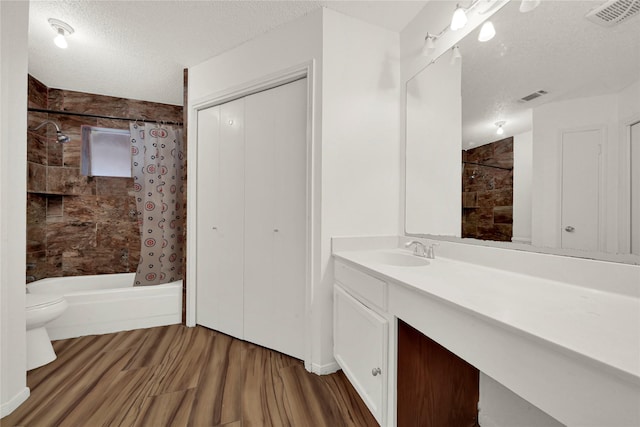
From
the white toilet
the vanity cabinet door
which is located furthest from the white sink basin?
the white toilet

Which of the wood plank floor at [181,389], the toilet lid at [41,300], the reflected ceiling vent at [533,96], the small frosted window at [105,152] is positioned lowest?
the wood plank floor at [181,389]

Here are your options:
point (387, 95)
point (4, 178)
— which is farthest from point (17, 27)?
point (387, 95)

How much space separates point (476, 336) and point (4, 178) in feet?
7.24

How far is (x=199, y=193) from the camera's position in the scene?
93.2 inches

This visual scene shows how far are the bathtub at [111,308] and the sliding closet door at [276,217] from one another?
0.90 m

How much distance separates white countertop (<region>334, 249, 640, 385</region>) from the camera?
0.50m

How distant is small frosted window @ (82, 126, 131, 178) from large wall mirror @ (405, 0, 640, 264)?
10.6 feet

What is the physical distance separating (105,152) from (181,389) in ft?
8.86

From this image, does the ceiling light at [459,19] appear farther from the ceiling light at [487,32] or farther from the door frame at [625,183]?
the door frame at [625,183]

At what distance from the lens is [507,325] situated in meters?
0.61

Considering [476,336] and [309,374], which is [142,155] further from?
[476,336]

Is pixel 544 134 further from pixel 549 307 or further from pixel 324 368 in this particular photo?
pixel 324 368

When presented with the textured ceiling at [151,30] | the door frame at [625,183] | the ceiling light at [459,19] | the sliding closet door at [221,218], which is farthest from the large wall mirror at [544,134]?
the sliding closet door at [221,218]

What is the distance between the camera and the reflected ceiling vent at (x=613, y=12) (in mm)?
813
